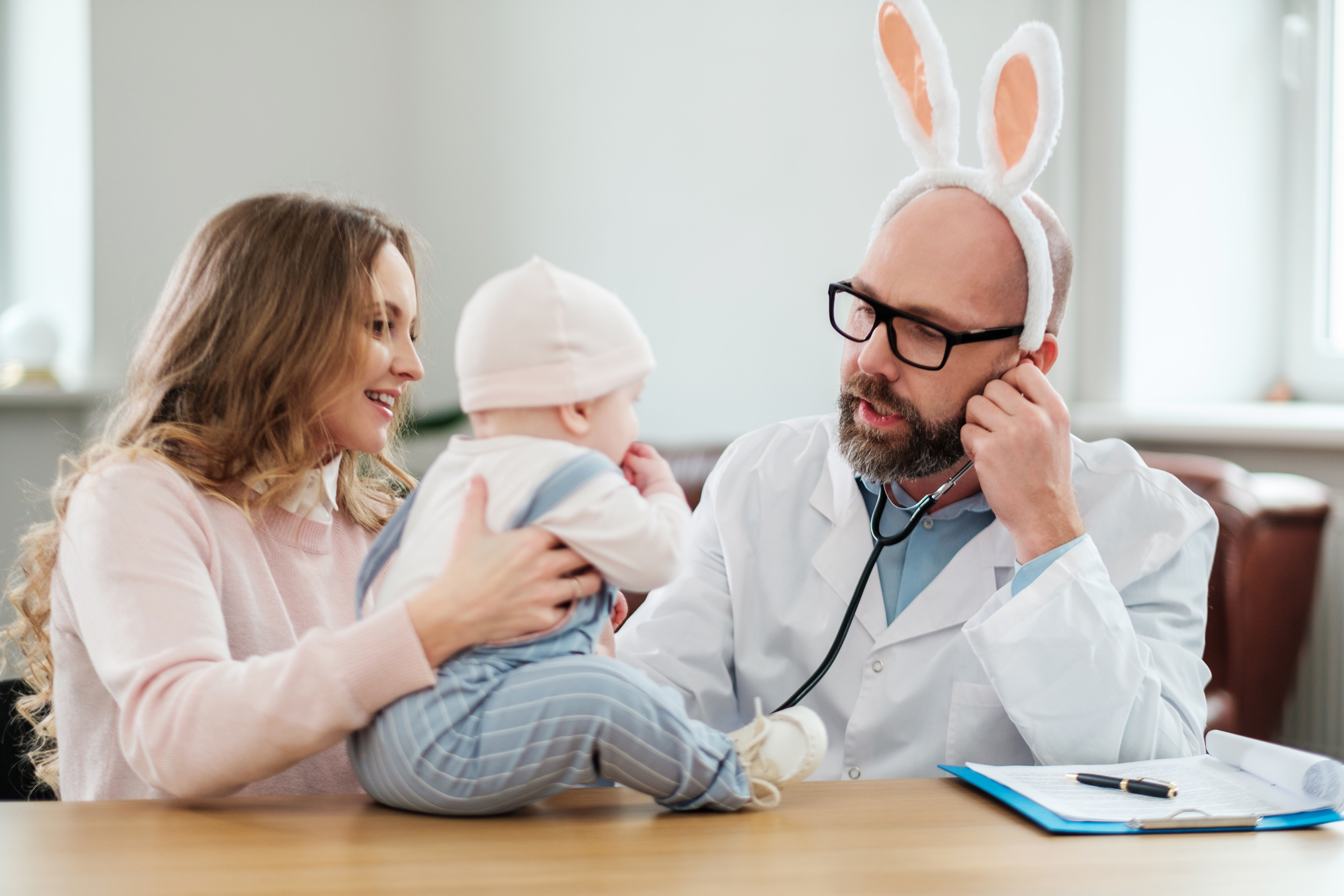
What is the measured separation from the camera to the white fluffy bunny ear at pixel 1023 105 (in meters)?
1.22

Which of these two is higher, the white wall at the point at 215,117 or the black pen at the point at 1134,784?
the white wall at the point at 215,117

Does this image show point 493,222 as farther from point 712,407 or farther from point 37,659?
point 37,659

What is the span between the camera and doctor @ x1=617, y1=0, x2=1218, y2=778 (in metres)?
1.22

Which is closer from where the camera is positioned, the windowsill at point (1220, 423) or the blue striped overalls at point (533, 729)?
the blue striped overalls at point (533, 729)

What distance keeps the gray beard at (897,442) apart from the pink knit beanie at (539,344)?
682 millimetres

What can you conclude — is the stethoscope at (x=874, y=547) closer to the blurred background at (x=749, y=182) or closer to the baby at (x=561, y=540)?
the baby at (x=561, y=540)

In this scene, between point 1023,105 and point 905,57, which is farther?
point 905,57

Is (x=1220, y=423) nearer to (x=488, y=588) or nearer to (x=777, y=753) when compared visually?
(x=777, y=753)

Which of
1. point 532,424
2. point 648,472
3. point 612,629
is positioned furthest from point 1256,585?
point 532,424

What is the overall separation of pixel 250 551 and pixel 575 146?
292 centimetres

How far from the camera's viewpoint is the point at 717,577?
1.57m

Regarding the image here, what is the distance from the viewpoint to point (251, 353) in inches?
42.2

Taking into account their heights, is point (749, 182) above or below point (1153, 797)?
above

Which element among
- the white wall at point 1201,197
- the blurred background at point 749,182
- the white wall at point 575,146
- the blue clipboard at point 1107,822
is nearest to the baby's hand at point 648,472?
the blue clipboard at point 1107,822
